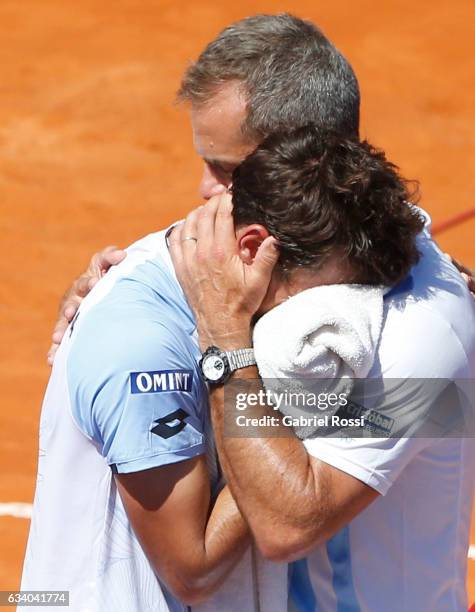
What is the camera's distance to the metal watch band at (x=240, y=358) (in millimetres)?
3125

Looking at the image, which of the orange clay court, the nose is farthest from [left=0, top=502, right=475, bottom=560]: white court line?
the nose

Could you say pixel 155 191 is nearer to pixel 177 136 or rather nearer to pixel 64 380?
pixel 177 136

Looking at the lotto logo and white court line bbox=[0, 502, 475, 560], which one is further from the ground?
white court line bbox=[0, 502, 475, 560]

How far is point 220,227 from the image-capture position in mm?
3225

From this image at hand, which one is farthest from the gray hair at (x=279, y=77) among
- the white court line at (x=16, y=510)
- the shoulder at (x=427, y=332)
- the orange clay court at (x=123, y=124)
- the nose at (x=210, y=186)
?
the orange clay court at (x=123, y=124)

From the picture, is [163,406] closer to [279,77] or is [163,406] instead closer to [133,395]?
[133,395]

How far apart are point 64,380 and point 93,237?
6.91 meters

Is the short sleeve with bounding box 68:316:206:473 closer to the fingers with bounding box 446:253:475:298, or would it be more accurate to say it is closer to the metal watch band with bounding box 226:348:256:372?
the metal watch band with bounding box 226:348:256:372

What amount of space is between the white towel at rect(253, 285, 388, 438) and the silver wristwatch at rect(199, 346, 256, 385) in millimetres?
32

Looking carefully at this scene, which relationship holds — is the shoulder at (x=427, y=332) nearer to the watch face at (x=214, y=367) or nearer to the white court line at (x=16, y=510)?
the watch face at (x=214, y=367)

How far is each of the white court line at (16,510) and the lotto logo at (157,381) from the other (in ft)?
12.5

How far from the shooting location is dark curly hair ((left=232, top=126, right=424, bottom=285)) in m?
3.06

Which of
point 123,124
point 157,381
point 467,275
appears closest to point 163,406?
point 157,381

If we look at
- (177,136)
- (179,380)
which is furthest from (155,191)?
(179,380)
